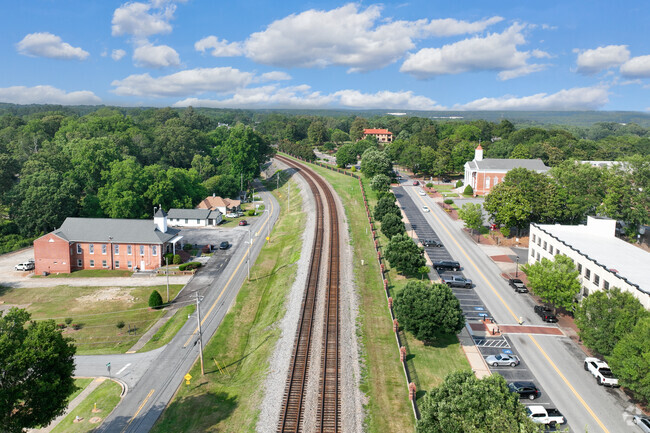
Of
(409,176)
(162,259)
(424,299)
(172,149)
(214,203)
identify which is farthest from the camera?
(409,176)

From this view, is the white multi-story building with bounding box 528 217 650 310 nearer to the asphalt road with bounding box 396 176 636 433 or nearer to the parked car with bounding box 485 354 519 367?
the asphalt road with bounding box 396 176 636 433

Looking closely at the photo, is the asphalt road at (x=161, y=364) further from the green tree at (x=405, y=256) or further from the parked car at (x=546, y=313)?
the parked car at (x=546, y=313)

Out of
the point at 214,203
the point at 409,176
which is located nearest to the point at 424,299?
the point at 214,203

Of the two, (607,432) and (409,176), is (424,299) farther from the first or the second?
(409,176)

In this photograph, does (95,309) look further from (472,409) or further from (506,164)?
(506,164)

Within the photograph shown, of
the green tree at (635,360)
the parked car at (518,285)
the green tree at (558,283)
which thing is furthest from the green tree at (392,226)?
the green tree at (635,360)

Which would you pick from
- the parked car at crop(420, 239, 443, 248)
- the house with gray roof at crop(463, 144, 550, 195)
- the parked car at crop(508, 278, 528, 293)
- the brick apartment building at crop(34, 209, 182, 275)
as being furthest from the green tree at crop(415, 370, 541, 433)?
the house with gray roof at crop(463, 144, 550, 195)
